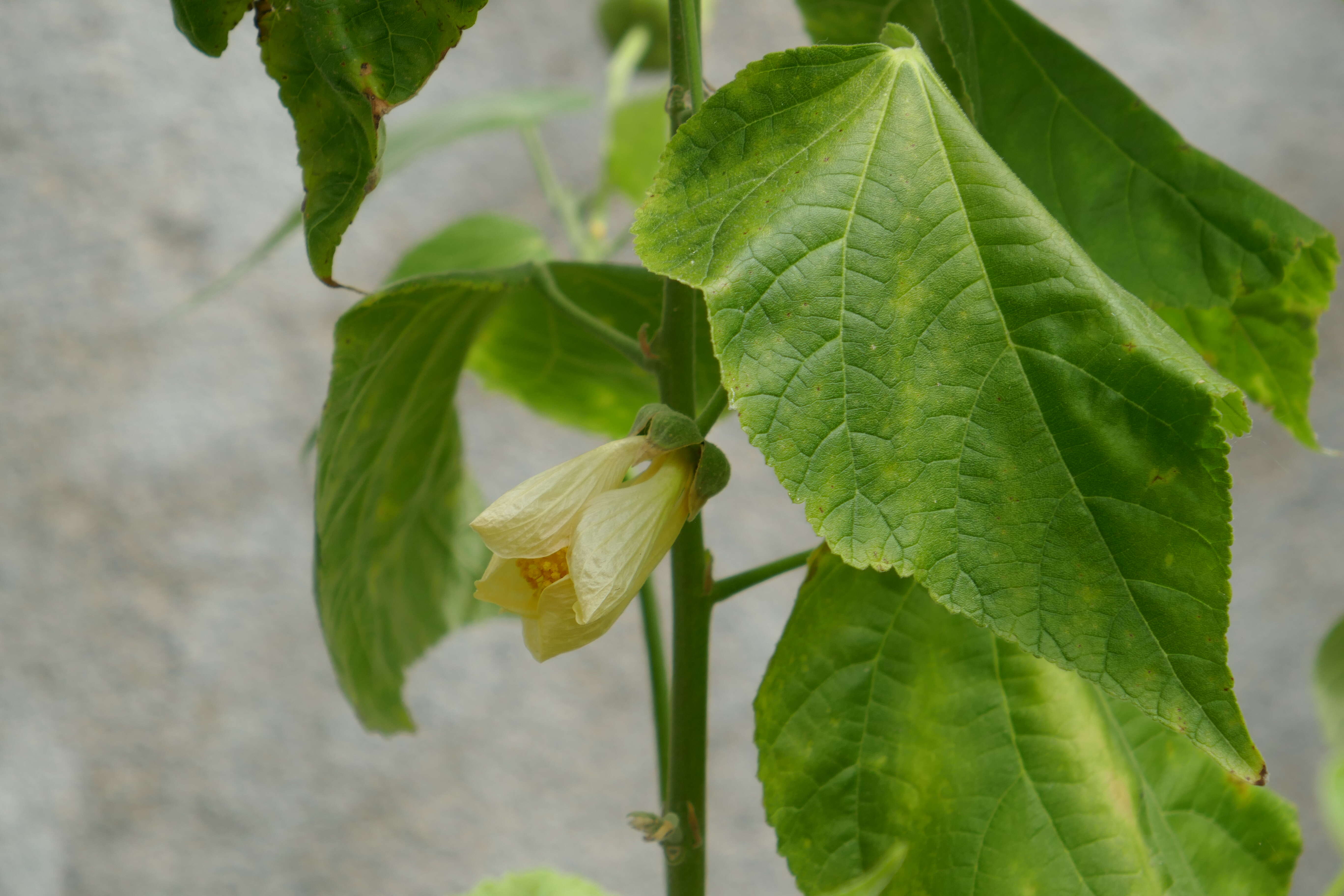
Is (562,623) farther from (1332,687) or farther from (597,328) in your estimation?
(1332,687)

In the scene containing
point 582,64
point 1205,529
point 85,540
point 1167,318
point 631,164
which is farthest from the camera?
point 582,64

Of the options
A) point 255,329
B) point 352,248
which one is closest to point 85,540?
point 255,329

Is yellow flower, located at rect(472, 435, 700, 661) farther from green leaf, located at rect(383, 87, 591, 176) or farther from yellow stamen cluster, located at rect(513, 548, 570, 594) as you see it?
green leaf, located at rect(383, 87, 591, 176)

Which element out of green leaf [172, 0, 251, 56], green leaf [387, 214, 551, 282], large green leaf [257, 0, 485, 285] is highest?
green leaf [387, 214, 551, 282]

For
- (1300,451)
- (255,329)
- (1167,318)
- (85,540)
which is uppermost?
(255,329)

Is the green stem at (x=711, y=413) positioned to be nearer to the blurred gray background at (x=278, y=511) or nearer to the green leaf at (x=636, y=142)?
the green leaf at (x=636, y=142)

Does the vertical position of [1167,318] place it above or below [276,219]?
below

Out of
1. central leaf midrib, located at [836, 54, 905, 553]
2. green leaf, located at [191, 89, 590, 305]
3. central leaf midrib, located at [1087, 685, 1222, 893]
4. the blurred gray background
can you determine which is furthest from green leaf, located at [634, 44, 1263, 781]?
the blurred gray background

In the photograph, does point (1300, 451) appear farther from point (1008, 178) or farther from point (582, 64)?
point (1008, 178)
